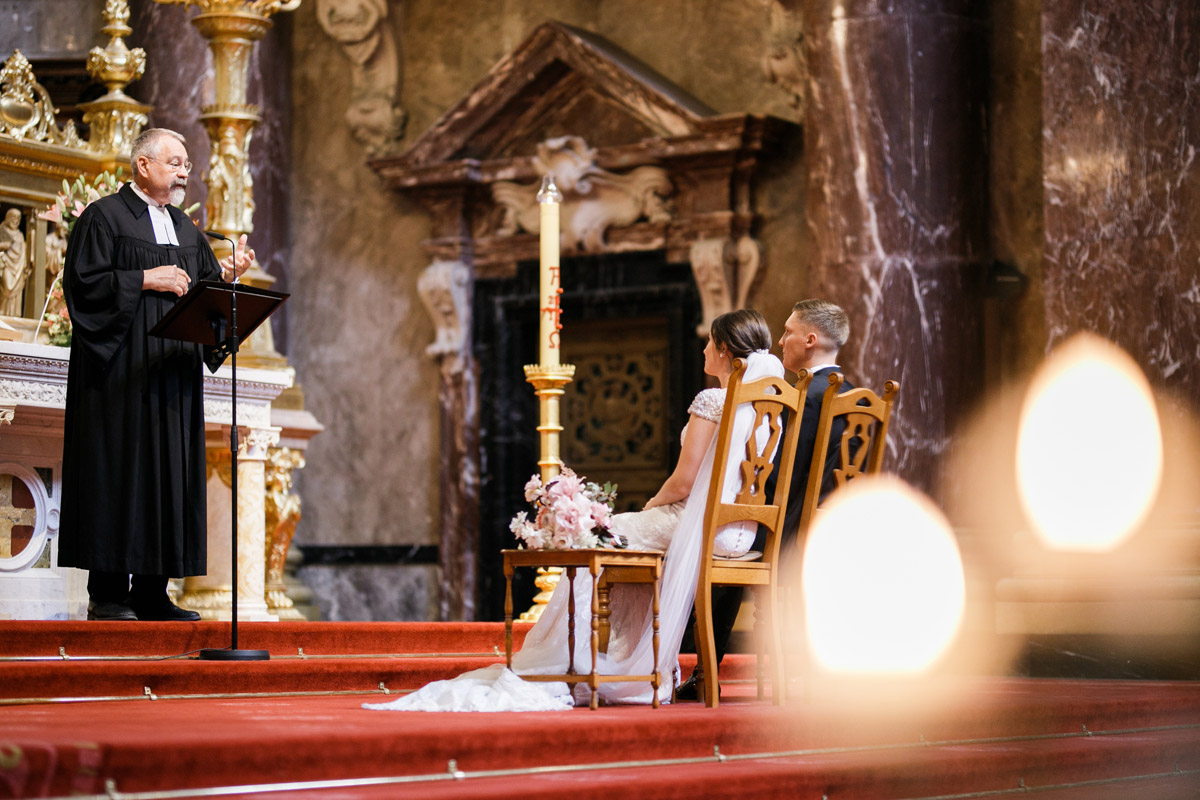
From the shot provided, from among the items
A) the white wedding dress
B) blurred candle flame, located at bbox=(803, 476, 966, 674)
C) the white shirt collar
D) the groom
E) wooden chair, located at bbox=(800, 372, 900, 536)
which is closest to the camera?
the white wedding dress

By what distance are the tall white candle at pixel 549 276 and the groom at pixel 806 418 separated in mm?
1026

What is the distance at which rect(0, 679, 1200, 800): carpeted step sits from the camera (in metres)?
3.50

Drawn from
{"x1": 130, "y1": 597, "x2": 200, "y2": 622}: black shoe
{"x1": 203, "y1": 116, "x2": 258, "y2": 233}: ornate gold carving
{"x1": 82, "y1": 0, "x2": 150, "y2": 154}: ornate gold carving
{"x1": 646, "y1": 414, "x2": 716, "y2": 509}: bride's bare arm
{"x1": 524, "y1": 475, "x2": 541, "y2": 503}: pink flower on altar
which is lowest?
{"x1": 130, "y1": 597, "x2": 200, "y2": 622}: black shoe

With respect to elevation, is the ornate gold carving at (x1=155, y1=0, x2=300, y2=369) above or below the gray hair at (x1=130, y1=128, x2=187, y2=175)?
above

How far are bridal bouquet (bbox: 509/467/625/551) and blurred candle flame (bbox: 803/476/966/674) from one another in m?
2.32

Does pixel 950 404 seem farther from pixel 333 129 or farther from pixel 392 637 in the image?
pixel 333 129

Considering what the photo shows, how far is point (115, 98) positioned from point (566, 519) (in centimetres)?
424

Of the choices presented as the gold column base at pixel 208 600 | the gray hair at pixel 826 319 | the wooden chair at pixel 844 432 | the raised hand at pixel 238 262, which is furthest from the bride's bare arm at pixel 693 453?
the gold column base at pixel 208 600

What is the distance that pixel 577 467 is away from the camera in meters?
10.5

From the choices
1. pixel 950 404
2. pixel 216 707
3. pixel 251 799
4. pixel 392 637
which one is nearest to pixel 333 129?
pixel 950 404

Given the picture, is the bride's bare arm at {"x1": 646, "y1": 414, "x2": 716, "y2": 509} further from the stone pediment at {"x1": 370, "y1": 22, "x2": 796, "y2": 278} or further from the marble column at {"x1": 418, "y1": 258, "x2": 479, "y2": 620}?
the marble column at {"x1": 418, "y1": 258, "x2": 479, "y2": 620}

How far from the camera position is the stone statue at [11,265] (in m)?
7.43

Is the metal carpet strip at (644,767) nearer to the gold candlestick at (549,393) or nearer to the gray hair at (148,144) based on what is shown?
the gold candlestick at (549,393)

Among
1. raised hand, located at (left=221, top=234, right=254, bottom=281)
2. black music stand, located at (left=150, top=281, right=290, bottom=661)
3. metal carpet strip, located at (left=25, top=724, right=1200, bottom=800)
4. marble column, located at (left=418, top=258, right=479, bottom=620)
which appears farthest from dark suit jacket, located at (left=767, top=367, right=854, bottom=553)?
marble column, located at (left=418, top=258, right=479, bottom=620)
